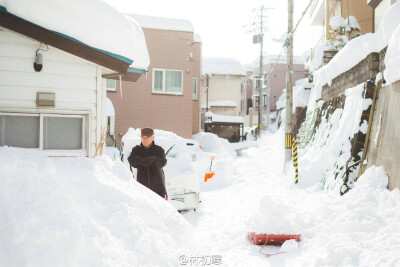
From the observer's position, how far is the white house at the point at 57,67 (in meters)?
4.76

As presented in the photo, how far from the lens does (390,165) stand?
6520mm

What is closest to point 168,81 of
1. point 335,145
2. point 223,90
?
point 335,145

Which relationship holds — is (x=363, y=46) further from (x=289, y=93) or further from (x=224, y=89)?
(x=224, y=89)

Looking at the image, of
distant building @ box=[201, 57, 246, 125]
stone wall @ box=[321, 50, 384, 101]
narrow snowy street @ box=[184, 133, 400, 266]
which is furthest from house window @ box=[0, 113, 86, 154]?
distant building @ box=[201, 57, 246, 125]

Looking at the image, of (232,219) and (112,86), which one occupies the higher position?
(112,86)

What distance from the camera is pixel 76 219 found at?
11.9 ft

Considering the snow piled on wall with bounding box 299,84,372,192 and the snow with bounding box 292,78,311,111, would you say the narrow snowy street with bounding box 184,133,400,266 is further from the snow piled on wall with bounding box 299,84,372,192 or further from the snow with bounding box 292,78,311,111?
the snow with bounding box 292,78,311,111

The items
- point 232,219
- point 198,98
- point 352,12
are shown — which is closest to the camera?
point 232,219

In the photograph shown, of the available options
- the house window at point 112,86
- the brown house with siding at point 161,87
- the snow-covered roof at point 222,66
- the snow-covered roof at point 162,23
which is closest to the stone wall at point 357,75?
the brown house with siding at point 161,87

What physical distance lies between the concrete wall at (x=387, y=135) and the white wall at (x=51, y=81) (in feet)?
16.8

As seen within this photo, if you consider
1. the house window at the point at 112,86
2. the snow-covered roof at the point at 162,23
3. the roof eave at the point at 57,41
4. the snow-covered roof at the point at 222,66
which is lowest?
the roof eave at the point at 57,41

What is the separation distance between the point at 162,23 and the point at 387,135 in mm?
13433

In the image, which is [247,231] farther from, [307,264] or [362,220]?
[362,220]

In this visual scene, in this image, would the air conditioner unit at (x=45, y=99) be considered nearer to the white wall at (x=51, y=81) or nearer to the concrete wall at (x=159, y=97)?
the white wall at (x=51, y=81)
